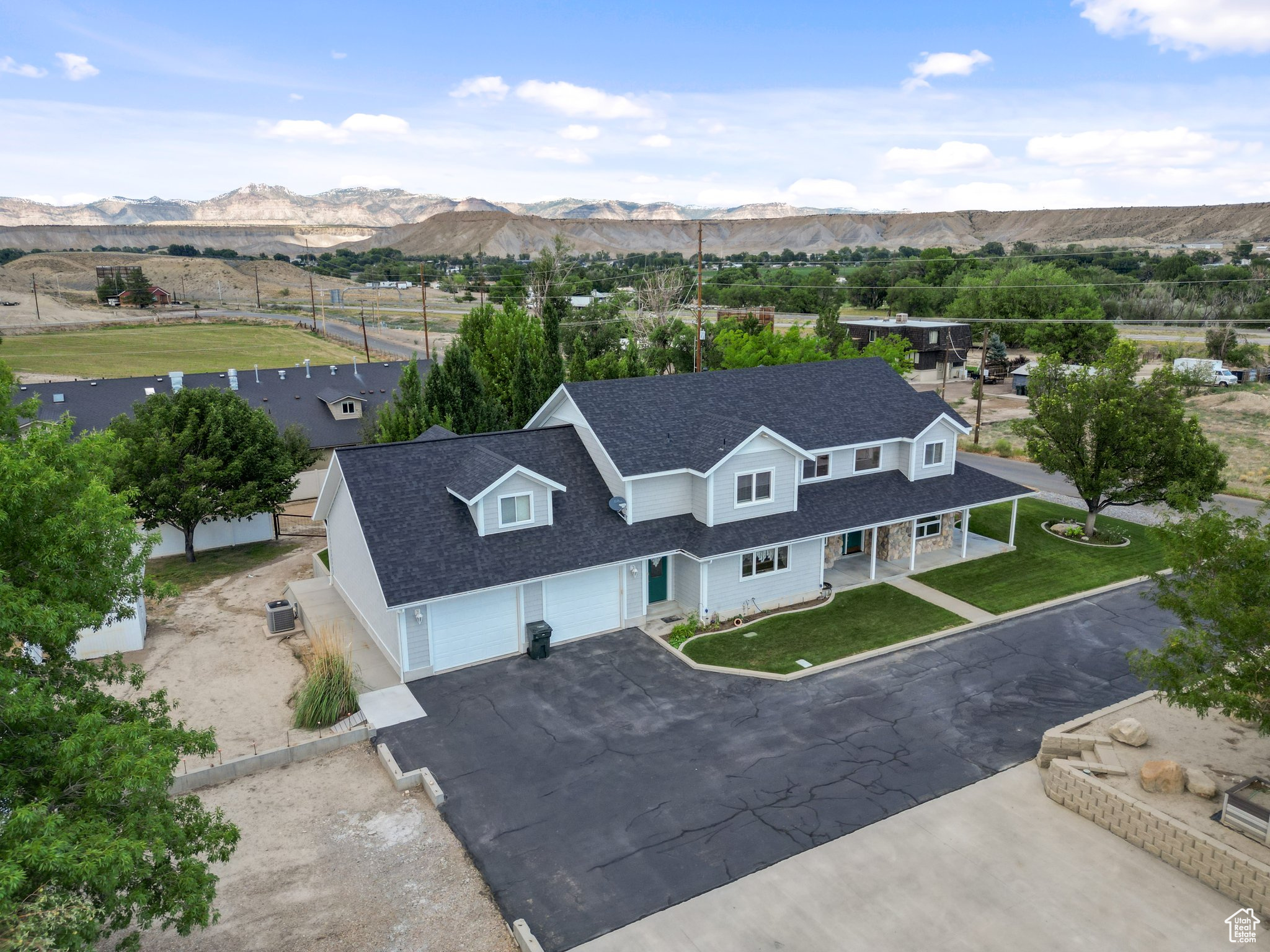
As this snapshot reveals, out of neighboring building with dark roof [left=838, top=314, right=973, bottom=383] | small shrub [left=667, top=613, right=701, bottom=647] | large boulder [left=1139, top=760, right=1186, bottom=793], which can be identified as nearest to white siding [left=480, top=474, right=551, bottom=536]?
small shrub [left=667, top=613, right=701, bottom=647]

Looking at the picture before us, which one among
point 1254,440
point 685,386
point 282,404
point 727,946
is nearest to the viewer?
point 727,946

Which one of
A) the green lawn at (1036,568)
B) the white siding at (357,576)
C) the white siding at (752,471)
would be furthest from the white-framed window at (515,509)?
the green lawn at (1036,568)

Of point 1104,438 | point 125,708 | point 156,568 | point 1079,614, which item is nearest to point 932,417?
point 1104,438

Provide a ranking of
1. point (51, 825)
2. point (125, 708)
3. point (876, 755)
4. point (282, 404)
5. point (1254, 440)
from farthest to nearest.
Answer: point (1254, 440)
point (282, 404)
point (876, 755)
point (125, 708)
point (51, 825)

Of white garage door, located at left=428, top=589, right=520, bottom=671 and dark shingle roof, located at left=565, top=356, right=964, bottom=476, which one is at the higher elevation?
dark shingle roof, located at left=565, top=356, right=964, bottom=476

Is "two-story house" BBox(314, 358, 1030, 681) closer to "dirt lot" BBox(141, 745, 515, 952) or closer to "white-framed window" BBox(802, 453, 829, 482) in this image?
"white-framed window" BBox(802, 453, 829, 482)

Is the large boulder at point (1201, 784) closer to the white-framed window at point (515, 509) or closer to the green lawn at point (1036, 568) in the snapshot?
the green lawn at point (1036, 568)

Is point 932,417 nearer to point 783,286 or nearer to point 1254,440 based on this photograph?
point 1254,440
